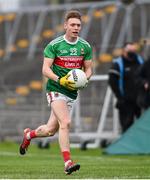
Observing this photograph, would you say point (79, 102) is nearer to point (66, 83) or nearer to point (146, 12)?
point (146, 12)

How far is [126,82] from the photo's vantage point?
19.1 m

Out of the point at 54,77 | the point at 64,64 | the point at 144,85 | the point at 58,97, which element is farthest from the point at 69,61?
the point at 144,85

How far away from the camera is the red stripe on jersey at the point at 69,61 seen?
11852mm

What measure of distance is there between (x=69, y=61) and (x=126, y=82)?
739 centimetres

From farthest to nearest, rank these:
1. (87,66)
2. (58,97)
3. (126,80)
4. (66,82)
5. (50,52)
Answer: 1. (126,80)
2. (87,66)
3. (50,52)
4. (58,97)
5. (66,82)

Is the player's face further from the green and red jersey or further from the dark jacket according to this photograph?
the dark jacket

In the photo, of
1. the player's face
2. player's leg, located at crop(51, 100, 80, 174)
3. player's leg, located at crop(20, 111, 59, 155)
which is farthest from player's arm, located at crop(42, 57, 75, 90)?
player's leg, located at crop(20, 111, 59, 155)

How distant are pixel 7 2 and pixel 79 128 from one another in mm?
12902

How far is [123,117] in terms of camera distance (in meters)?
19.4

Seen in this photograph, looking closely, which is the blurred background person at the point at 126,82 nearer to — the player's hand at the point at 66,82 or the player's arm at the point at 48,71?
the player's arm at the point at 48,71

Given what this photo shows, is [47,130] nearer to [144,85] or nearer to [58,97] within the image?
[58,97]

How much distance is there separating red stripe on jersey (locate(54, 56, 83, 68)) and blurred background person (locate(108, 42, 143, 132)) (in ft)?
22.7

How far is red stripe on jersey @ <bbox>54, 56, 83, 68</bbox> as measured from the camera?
1185 cm

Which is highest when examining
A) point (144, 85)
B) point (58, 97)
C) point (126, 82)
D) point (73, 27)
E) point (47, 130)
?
point (73, 27)
